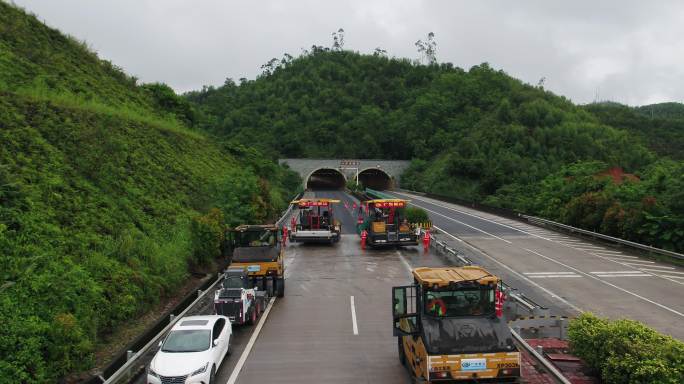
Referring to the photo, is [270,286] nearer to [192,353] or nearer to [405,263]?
[192,353]

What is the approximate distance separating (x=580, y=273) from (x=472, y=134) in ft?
257

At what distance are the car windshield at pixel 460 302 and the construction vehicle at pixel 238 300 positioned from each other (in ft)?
23.7

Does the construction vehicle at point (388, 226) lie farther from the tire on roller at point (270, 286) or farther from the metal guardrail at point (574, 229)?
the metal guardrail at point (574, 229)

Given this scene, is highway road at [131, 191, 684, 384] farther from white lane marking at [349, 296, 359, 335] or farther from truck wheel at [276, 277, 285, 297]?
truck wheel at [276, 277, 285, 297]

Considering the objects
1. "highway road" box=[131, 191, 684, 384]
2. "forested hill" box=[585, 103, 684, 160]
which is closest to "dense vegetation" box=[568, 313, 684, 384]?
"highway road" box=[131, 191, 684, 384]

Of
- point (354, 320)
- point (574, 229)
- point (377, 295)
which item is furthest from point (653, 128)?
point (354, 320)

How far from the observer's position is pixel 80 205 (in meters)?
18.8

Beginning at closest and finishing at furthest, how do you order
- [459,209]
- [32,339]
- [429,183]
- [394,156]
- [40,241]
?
1. [32,339]
2. [40,241]
3. [459,209]
4. [429,183]
5. [394,156]

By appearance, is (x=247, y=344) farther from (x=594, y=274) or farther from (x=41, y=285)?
(x=594, y=274)

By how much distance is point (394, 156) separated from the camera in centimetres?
12875

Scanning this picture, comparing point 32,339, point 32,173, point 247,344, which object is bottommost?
point 247,344

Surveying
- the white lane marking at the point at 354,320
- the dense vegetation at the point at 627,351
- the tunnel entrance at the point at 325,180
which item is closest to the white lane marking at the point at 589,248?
the white lane marking at the point at 354,320

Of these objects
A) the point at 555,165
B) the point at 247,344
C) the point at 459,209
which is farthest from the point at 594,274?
the point at 555,165

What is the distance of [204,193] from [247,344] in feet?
64.2
